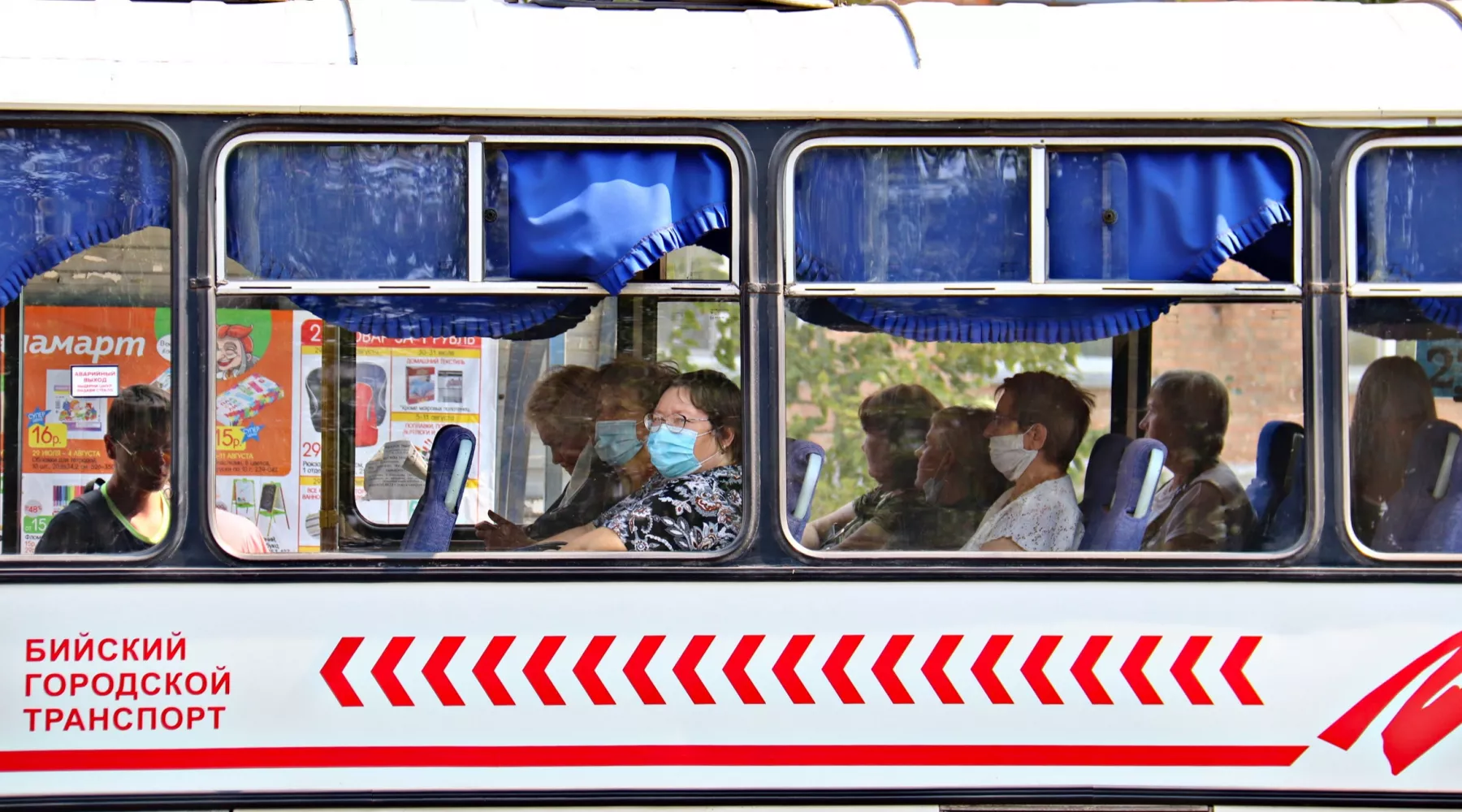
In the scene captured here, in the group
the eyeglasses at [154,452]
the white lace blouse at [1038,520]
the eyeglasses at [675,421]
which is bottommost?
the white lace blouse at [1038,520]

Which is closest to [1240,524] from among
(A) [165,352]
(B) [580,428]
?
(B) [580,428]

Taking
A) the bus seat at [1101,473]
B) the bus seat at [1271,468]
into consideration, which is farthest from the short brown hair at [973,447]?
the bus seat at [1271,468]

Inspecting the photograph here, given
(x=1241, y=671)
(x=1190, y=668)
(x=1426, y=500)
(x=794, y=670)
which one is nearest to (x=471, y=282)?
(x=794, y=670)

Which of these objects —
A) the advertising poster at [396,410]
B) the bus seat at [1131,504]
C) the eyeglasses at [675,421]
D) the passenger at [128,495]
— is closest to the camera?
the passenger at [128,495]

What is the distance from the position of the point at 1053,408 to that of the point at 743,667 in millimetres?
1309

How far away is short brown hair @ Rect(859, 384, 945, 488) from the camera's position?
4.11m

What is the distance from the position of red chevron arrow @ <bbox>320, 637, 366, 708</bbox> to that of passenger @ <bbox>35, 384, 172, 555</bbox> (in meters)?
0.51

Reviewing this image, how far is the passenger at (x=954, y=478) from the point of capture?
377 cm

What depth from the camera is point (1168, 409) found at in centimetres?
406

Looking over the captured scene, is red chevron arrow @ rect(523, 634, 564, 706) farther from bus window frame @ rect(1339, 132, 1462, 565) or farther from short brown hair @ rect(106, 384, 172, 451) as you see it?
bus window frame @ rect(1339, 132, 1462, 565)

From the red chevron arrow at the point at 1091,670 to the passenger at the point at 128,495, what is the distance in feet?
7.50

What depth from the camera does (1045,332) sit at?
352 cm

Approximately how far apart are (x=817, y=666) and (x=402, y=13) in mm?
1974

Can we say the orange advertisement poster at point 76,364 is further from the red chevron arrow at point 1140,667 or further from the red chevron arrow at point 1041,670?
the red chevron arrow at point 1140,667
